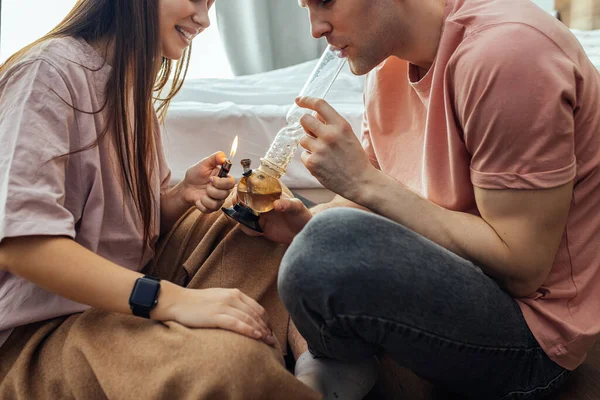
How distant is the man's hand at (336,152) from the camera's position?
1.07 m

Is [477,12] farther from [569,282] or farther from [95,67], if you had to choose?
[95,67]

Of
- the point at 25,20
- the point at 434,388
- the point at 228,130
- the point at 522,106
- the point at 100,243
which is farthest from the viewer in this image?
the point at 25,20

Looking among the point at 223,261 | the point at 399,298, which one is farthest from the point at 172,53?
the point at 399,298

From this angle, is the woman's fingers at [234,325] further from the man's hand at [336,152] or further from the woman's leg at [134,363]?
the man's hand at [336,152]

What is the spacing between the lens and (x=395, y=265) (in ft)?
3.05

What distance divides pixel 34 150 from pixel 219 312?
0.37 m

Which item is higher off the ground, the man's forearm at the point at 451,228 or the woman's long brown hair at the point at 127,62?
the woman's long brown hair at the point at 127,62

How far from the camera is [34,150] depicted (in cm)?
94

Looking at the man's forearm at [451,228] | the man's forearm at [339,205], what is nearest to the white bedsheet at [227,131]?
the man's forearm at [339,205]

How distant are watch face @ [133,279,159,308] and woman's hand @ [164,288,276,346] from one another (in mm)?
30

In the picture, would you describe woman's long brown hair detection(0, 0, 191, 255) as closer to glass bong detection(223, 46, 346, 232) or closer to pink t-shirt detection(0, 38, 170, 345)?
pink t-shirt detection(0, 38, 170, 345)

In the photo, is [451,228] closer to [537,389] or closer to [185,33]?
[537,389]

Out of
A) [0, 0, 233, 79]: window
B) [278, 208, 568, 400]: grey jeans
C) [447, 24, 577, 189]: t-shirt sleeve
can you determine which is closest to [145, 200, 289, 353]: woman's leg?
[278, 208, 568, 400]: grey jeans

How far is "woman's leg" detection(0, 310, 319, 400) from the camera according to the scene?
909 mm
